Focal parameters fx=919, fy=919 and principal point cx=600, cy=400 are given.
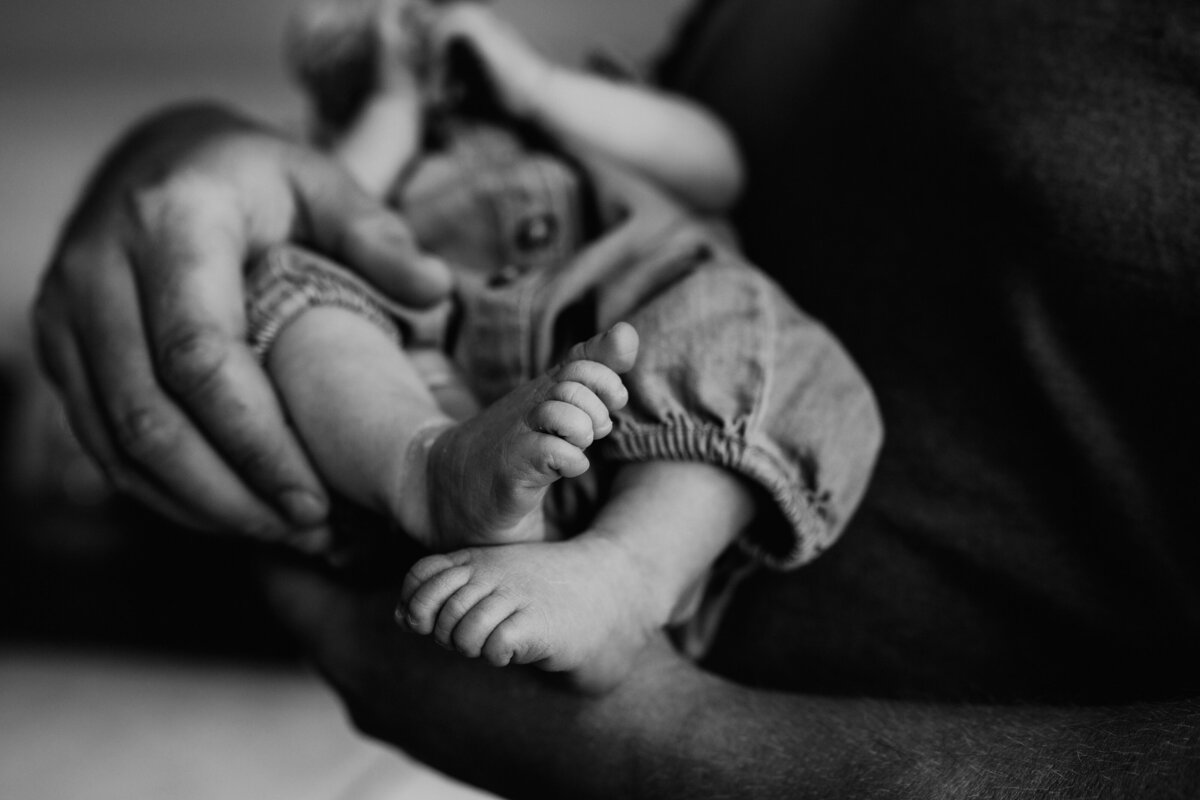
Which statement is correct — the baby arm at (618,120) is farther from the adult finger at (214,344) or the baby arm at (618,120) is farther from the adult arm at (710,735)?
the adult arm at (710,735)

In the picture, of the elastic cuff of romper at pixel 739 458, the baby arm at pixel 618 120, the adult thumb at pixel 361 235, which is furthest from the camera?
the baby arm at pixel 618 120

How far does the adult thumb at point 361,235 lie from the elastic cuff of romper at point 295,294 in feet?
0.06

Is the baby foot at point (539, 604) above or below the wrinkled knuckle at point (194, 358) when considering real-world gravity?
above

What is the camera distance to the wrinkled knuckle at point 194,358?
61cm

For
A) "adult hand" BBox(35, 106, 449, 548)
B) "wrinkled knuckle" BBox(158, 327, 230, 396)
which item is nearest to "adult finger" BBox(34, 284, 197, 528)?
"adult hand" BBox(35, 106, 449, 548)

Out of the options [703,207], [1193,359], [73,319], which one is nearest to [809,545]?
[1193,359]

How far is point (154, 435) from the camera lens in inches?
25.4

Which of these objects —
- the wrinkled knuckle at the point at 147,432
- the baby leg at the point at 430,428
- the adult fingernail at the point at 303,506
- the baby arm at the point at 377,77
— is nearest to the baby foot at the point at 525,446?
the baby leg at the point at 430,428

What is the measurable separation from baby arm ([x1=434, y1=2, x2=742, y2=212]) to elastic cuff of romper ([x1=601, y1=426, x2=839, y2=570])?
40 cm

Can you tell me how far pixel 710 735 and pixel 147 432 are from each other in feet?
1.43

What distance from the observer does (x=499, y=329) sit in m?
0.70

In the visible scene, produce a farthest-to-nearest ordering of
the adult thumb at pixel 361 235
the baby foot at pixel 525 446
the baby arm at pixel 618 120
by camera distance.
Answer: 1. the baby arm at pixel 618 120
2. the adult thumb at pixel 361 235
3. the baby foot at pixel 525 446

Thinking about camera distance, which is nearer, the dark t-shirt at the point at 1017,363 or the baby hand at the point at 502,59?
the dark t-shirt at the point at 1017,363

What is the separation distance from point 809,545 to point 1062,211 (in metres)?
0.29
